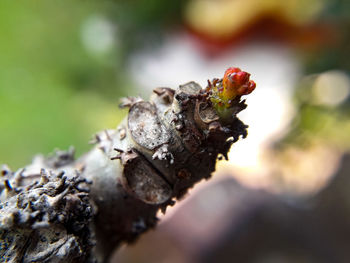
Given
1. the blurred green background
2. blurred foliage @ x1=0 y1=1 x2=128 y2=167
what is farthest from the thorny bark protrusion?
blurred foliage @ x1=0 y1=1 x2=128 y2=167

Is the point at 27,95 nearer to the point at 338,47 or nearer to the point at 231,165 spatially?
the point at 231,165

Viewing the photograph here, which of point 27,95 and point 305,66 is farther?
point 27,95

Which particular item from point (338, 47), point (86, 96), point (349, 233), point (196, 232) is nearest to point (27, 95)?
point (86, 96)

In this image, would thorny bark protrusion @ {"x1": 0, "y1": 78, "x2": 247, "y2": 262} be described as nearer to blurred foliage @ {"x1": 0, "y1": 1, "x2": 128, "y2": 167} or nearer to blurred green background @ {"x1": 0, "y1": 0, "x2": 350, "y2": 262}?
blurred green background @ {"x1": 0, "y1": 0, "x2": 350, "y2": 262}

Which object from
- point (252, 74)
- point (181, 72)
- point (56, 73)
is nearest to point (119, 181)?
point (56, 73)

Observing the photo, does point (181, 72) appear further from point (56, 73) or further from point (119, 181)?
point (119, 181)

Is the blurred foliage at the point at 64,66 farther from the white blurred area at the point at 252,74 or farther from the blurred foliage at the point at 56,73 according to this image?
the white blurred area at the point at 252,74
